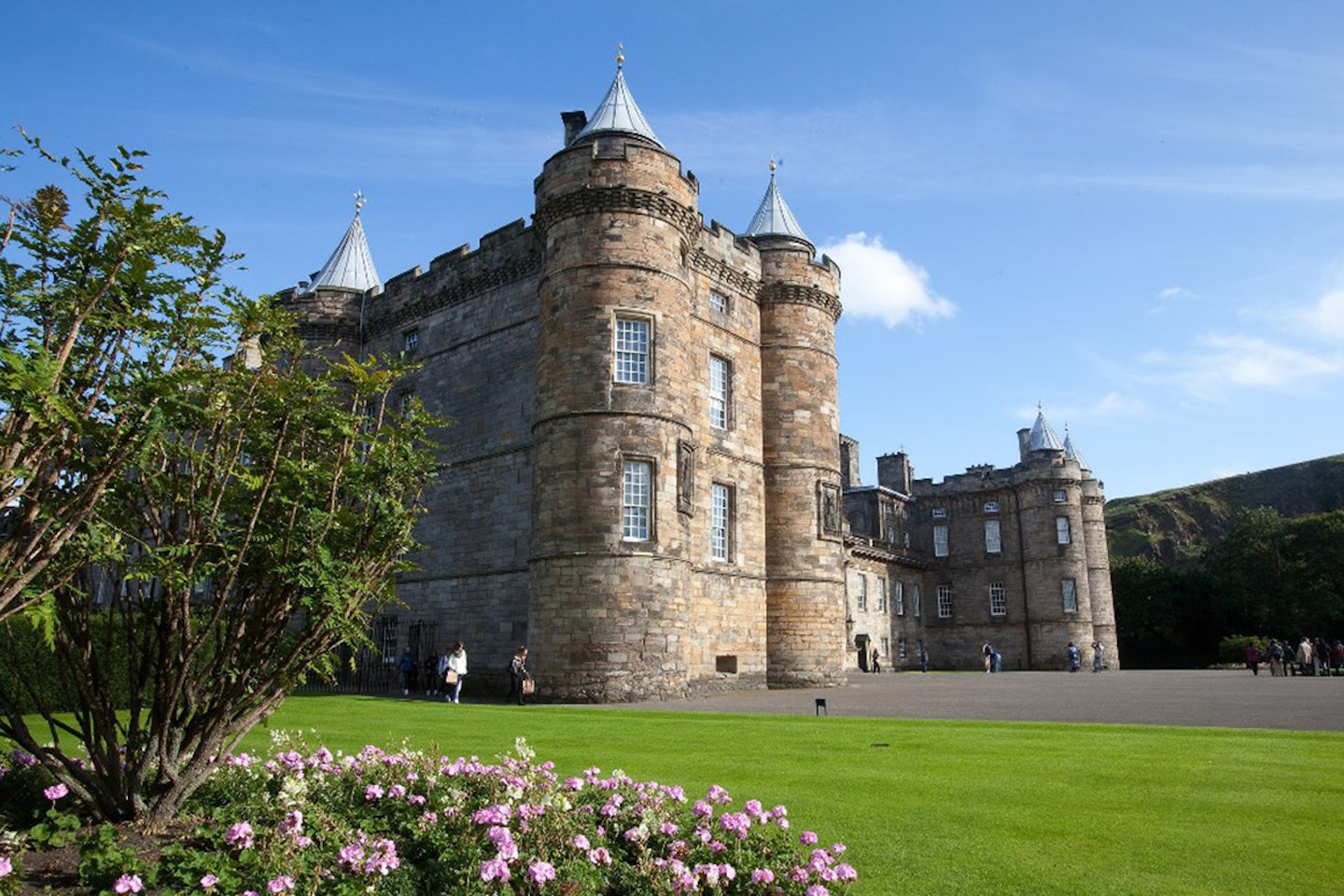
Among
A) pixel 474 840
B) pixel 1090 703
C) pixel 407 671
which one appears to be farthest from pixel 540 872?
pixel 407 671

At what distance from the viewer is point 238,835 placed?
16.6 ft

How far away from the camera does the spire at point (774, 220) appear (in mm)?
32344

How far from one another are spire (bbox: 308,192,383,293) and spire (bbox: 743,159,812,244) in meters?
15.0

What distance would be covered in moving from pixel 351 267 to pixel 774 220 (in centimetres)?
1673

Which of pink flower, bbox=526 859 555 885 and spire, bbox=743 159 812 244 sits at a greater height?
spire, bbox=743 159 812 244

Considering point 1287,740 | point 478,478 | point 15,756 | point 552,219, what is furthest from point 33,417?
point 478,478

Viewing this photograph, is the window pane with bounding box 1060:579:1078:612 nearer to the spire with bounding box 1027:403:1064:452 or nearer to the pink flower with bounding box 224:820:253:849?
the spire with bounding box 1027:403:1064:452

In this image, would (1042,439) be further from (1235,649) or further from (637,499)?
(637,499)

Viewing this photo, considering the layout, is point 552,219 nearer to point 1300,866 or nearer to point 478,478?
point 478,478

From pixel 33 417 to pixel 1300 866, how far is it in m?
7.92

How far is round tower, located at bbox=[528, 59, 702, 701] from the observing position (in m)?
21.9

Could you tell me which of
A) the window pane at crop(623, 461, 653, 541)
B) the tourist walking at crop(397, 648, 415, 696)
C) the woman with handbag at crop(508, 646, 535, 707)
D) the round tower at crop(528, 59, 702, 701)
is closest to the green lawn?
the woman with handbag at crop(508, 646, 535, 707)

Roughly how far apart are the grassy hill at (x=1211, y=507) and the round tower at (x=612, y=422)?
74.6m

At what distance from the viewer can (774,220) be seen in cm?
3272
